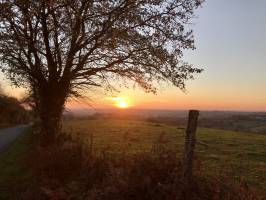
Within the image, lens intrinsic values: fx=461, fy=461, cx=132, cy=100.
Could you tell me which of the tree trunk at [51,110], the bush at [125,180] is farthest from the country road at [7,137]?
the bush at [125,180]

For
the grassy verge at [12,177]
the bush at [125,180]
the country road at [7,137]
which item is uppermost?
the bush at [125,180]

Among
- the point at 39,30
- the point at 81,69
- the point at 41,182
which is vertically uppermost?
the point at 39,30

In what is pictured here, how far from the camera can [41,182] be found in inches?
599

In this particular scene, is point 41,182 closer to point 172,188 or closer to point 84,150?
point 84,150

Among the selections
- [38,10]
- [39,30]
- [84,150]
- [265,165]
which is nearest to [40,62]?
[39,30]

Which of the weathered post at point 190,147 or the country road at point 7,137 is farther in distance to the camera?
the country road at point 7,137

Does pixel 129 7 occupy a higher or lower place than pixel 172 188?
higher

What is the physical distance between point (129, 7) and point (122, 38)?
59.5 inches

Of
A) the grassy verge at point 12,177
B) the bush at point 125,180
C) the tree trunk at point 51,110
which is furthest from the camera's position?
the tree trunk at point 51,110

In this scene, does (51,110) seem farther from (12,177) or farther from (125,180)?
(125,180)

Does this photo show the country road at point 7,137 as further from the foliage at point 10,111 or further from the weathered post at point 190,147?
the foliage at point 10,111

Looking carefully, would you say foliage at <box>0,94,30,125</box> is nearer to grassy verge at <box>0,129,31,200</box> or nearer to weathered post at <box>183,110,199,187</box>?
grassy verge at <box>0,129,31,200</box>

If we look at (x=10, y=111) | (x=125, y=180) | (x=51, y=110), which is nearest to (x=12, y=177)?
(x=51, y=110)

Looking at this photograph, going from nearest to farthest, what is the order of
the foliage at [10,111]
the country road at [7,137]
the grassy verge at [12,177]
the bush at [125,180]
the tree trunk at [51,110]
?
the bush at [125,180] < the grassy verge at [12,177] < the tree trunk at [51,110] < the country road at [7,137] < the foliage at [10,111]
